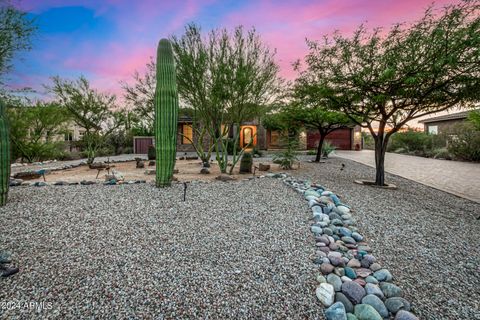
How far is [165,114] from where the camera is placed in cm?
479

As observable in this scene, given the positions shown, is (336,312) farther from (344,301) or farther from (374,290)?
(374,290)

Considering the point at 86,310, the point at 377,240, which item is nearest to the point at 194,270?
the point at 86,310

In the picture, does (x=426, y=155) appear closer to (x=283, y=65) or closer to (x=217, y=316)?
(x=283, y=65)

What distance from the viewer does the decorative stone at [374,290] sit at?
178cm

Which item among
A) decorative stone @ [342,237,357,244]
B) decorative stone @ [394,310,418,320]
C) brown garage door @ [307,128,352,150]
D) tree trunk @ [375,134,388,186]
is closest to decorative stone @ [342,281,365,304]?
decorative stone @ [394,310,418,320]

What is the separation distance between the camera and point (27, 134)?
1030cm

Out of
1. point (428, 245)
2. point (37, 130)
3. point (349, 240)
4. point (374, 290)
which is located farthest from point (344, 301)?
point (37, 130)

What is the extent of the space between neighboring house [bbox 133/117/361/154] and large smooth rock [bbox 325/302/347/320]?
53.6 feet

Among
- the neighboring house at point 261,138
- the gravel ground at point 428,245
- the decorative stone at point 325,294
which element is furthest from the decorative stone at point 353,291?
the neighboring house at point 261,138

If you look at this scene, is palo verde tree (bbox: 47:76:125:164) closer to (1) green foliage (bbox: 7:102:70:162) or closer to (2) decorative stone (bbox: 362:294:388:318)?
(1) green foliage (bbox: 7:102:70:162)

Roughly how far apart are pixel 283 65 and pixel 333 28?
72.1 inches

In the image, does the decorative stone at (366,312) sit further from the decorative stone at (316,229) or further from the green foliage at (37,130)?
the green foliage at (37,130)

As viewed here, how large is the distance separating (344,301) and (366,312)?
0.16 metres

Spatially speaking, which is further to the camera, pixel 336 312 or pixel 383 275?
pixel 383 275
